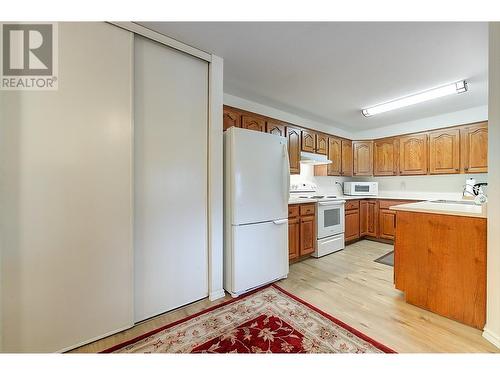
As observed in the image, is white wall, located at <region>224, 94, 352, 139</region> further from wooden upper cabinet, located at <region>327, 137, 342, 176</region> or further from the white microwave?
the white microwave

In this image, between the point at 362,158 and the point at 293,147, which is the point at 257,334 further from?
the point at 362,158

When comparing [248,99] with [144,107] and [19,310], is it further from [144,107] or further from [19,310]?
[19,310]

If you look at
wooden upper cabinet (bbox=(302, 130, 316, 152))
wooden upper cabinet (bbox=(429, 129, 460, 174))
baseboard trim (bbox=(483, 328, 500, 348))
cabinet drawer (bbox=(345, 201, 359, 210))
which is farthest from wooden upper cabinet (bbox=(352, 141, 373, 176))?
baseboard trim (bbox=(483, 328, 500, 348))

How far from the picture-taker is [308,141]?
11.5 feet

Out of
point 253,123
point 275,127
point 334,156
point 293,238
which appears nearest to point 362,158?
point 334,156

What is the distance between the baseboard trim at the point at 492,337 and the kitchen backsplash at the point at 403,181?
2702 mm

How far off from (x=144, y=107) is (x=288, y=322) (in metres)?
2.11

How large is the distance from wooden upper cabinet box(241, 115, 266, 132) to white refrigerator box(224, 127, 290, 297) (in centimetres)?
57

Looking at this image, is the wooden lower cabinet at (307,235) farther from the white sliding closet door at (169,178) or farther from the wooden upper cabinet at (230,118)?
the wooden upper cabinet at (230,118)

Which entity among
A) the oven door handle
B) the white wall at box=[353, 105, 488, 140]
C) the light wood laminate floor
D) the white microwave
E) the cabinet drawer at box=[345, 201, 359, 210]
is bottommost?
the light wood laminate floor

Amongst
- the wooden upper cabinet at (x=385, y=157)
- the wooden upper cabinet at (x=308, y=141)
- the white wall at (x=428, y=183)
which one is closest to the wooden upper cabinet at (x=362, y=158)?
the wooden upper cabinet at (x=385, y=157)

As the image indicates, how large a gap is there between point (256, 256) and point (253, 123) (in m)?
1.73

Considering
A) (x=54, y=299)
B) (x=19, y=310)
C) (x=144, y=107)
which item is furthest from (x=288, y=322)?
(x=144, y=107)

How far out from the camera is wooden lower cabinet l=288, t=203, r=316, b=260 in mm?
2787
